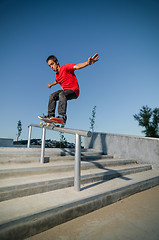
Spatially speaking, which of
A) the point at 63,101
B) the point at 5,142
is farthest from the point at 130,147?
the point at 5,142

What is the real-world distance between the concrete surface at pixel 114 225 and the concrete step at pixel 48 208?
7cm

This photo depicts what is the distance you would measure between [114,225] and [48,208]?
0.82m

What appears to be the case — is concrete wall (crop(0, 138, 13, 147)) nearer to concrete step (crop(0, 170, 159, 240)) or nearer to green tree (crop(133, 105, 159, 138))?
concrete step (crop(0, 170, 159, 240))

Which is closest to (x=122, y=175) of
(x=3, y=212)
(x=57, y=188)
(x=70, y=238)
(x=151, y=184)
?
(x=151, y=184)

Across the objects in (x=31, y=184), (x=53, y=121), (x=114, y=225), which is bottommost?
(x=114, y=225)

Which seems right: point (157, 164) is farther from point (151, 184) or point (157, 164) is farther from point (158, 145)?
point (151, 184)

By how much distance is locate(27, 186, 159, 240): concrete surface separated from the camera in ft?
4.67

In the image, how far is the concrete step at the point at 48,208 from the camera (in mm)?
1305

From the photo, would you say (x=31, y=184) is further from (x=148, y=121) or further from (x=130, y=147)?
(x=148, y=121)

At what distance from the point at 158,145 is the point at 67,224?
427 cm

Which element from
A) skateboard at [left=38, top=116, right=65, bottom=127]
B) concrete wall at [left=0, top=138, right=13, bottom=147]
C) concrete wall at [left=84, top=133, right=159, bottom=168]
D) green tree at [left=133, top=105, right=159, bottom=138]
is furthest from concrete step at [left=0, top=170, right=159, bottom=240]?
green tree at [left=133, top=105, right=159, bottom=138]

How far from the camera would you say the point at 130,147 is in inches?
210

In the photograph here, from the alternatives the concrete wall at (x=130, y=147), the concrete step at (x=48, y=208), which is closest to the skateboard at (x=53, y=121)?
the concrete step at (x=48, y=208)

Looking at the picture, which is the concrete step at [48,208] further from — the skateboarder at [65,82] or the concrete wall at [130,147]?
the concrete wall at [130,147]
